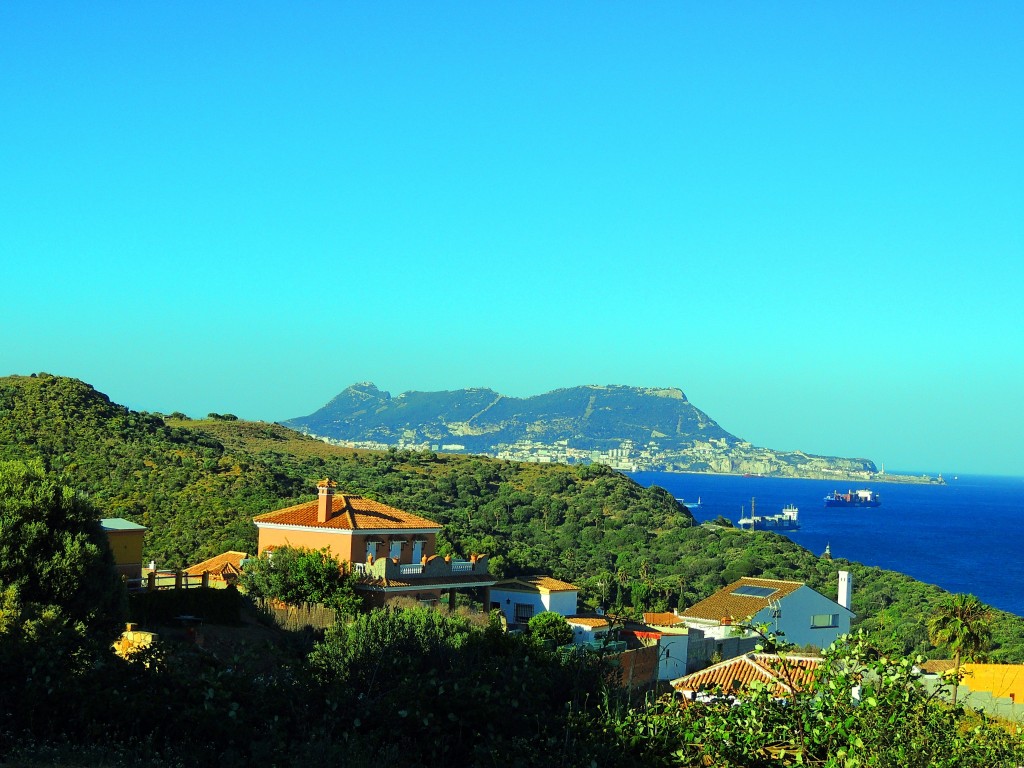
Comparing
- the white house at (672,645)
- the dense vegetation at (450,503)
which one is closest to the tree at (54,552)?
the dense vegetation at (450,503)

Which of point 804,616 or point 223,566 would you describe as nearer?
point 223,566

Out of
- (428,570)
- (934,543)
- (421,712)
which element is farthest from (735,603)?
(934,543)

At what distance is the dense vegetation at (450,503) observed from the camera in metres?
43.6

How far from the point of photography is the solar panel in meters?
39.4

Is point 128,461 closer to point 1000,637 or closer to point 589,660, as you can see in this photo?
point 1000,637

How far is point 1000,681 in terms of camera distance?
80.2 feet

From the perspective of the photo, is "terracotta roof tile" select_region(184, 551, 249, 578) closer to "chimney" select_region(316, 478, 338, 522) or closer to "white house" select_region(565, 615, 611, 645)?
"chimney" select_region(316, 478, 338, 522)

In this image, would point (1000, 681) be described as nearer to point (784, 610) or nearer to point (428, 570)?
point (428, 570)

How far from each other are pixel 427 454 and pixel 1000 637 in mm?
44808

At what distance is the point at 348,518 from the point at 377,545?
1115mm

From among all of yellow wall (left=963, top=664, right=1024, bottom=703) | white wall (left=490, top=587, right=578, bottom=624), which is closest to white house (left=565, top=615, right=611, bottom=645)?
white wall (left=490, top=587, right=578, bottom=624)

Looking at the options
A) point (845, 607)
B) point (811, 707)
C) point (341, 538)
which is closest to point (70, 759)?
point (811, 707)

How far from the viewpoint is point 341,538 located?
29.3 meters

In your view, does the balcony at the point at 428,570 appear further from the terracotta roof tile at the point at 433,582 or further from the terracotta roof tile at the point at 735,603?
the terracotta roof tile at the point at 735,603
